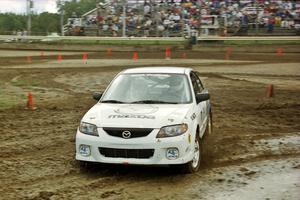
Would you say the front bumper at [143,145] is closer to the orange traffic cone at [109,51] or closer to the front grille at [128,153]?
the front grille at [128,153]

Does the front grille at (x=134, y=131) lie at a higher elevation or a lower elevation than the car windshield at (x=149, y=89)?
lower

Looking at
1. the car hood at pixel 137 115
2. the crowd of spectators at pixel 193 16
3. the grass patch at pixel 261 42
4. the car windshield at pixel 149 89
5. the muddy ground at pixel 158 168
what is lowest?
the muddy ground at pixel 158 168

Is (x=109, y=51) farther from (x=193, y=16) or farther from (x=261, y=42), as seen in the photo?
(x=261, y=42)

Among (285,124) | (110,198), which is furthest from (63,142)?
(285,124)

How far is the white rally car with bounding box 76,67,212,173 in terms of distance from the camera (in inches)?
269

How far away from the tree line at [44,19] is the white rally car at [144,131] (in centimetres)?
5083

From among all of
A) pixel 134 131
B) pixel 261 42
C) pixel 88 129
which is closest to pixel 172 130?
pixel 134 131

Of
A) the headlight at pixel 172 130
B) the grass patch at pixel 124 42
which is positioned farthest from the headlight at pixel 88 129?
the grass patch at pixel 124 42

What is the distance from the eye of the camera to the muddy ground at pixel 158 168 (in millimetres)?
6465

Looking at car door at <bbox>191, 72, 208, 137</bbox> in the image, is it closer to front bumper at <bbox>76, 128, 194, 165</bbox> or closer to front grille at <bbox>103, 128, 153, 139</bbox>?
front bumper at <bbox>76, 128, 194, 165</bbox>

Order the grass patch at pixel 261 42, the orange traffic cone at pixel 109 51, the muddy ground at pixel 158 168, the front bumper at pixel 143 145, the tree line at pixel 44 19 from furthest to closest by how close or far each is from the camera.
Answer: the tree line at pixel 44 19 → the grass patch at pixel 261 42 → the orange traffic cone at pixel 109 51 → the front bumper at pixel 143 145 → the muddy ground at pixel 158 168

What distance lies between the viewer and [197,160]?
7.50 metres

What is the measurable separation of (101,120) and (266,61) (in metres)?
23.4

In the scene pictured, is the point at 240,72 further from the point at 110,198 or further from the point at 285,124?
the point at 110,198
